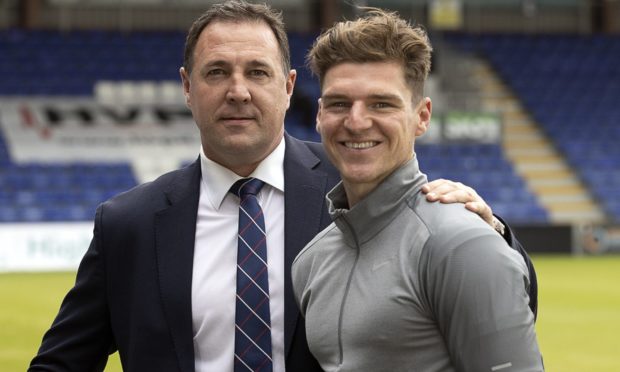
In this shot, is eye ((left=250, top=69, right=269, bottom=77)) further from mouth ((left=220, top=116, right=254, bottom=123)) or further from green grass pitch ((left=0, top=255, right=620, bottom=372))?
green grass pitch ((left=0, top=255, right=620, bottom=372))

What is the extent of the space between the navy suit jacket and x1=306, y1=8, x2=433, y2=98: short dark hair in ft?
2.51

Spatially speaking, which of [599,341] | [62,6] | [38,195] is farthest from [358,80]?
[62,6]

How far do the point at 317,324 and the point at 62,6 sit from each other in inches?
1154

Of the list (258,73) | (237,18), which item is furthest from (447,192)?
(237,18)

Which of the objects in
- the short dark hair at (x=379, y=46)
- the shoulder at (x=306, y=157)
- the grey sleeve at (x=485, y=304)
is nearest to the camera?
the grey sleeve at (x=485, y=304)

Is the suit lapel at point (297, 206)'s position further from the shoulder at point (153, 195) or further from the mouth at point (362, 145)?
the mouth at point (362, 145)

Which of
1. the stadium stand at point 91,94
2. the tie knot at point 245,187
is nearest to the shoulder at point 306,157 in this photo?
the tie knot at point 245,187

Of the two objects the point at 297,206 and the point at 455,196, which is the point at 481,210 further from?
the point at 297,206

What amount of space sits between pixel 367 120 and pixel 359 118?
0.07 feet

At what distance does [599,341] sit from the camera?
11242 millimetres

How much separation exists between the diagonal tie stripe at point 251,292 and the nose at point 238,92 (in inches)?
11.4

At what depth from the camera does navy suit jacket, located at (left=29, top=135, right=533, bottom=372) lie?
3.18 metres

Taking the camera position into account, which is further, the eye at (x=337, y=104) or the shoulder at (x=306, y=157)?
the shoulder at (x=306, y=157)

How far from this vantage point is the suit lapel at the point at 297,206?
3.16m
